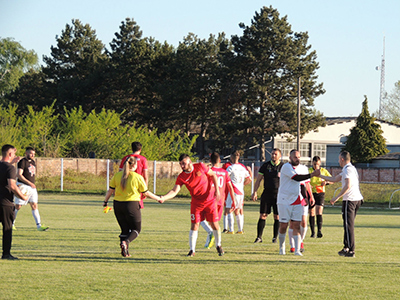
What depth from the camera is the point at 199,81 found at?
59.4 metres

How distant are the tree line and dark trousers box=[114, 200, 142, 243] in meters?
43.1

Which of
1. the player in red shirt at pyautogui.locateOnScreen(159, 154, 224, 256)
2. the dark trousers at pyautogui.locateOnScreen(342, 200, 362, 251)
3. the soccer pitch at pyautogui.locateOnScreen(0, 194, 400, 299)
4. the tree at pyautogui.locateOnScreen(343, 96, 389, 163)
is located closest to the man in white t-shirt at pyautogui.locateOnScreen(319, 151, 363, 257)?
the dark trousers at pyautogui.locateOnScreen(342, 200, 362, 251)

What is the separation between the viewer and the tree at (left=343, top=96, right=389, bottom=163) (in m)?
62.0

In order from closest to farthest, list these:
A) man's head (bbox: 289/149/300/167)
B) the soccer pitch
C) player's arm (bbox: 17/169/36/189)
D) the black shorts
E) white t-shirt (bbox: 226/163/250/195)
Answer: the soccer pitch < man's head (bbox: 289/149/300/167) < the black shorts < player's arm (bbox: 17/169/36/189) < white t-shirt (bbox: 226/163/250/195)

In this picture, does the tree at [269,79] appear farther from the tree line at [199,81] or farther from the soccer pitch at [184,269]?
the soccer pitch at [184,269]

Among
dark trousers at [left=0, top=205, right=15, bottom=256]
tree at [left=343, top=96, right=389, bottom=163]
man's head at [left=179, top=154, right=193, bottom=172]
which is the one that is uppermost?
tree at [left=343, top=96, right=389, bottom=163]

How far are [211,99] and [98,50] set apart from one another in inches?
703

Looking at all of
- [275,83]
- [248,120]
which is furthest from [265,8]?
[248,120]

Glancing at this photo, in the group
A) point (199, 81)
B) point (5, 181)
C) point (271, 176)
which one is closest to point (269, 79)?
point (199, 81)

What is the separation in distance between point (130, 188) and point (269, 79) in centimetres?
4696

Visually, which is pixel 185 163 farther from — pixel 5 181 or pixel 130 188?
pixel 5 181

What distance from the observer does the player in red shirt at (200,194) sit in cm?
1059

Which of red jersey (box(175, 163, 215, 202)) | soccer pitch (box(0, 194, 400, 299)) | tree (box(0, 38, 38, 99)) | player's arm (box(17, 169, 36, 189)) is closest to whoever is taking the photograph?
soccer pitch (box(0, 194, 400, 299))

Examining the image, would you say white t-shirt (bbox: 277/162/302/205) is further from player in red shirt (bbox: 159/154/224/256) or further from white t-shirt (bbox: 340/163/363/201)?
player in red shirt (bbox: 159/154/224/256)
